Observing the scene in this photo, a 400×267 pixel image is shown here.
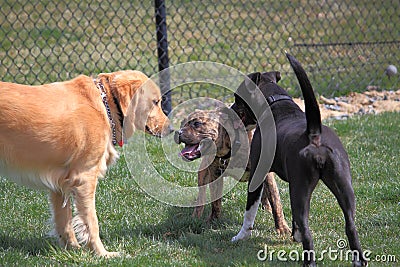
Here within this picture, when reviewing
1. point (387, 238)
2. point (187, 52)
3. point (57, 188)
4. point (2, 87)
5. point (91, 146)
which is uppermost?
point (187, 52)

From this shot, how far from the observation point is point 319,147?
372 cm

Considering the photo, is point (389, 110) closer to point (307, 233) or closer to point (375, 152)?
point (375, 152)

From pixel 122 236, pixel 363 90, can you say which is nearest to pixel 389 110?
pixel 363 90

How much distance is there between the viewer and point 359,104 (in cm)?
888

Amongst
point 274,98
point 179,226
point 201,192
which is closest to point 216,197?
point 201,192

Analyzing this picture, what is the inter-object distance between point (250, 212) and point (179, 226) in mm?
657

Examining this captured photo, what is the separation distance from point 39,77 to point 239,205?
16.7 feet

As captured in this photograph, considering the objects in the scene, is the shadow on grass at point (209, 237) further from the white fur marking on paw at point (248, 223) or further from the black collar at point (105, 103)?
the black collar at point (105, 103)

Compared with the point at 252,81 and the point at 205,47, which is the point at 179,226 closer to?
the point at 252,81

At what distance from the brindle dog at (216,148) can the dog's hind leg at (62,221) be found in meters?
0.97

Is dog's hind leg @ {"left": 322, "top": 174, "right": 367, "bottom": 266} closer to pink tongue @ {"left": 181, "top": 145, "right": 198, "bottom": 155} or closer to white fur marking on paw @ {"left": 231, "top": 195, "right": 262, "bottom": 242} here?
white fur marking on paw @ {"left": 231, "top": 195, "right": 262, "bottom": 242}

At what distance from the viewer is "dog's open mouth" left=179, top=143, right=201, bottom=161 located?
478 centimetres

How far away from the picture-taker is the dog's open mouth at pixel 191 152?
478 cm

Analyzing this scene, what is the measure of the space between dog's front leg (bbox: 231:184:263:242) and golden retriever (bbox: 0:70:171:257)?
0.93 meters
